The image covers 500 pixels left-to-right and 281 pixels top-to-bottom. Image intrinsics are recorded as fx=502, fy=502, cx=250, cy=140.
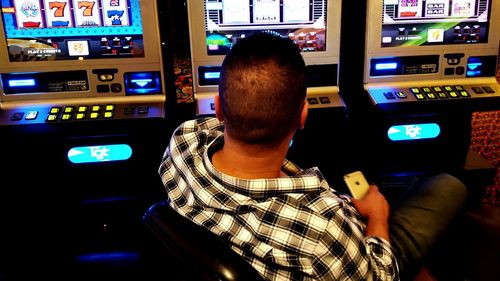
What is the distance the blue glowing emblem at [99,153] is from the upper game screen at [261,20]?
2.11 ft

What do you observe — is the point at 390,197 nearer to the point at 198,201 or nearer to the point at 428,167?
the point at 198,201

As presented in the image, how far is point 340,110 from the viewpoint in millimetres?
2504

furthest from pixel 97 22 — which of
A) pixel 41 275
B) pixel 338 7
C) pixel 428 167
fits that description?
pixel 428 167

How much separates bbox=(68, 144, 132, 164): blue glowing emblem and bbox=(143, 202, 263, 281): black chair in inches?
50.3

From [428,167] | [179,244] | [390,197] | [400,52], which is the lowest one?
[428,167]

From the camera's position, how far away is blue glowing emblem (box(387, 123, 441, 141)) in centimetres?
263

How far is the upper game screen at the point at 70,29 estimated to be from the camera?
7.68ft

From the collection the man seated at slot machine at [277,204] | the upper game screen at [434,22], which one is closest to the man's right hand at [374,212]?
the man seated at slot machine at [277,204]

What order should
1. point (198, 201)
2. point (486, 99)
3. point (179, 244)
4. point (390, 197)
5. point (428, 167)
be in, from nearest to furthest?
point (179, 244)
point (198, 201)
point (390, 197)
point (486, 99)
point (428, 167)

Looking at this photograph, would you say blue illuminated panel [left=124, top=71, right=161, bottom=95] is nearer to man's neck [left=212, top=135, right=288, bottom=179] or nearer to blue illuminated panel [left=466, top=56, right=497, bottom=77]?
man's neck [left=212, top=135, right=288, bottom=179]

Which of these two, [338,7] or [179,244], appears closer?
[179,244]

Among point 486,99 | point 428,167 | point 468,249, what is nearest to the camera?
point 468,249

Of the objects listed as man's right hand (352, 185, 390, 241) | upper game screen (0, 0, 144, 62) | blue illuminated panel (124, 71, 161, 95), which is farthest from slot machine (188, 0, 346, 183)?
man's right hand (352, 185, 390, 241)

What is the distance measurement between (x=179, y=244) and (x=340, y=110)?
151 cm
